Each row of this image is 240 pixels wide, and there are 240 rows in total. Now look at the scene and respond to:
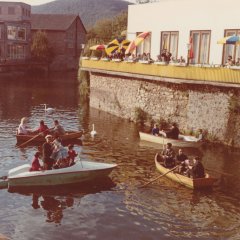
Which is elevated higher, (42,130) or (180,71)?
(180,71)

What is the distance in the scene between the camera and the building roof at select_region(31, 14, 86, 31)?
309 feet

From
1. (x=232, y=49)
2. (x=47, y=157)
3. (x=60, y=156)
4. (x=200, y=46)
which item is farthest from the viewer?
(x=200, y=46)

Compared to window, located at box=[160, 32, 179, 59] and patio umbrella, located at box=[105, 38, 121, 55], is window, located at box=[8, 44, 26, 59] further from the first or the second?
window, located at box=[160, 32, 179, 59]

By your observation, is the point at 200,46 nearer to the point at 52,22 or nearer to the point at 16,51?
the point at 16,51

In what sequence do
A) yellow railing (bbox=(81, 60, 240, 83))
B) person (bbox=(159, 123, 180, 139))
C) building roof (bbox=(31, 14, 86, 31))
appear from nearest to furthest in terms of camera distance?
yellow railing (bbox=(81, 60, 240, 83))
person (bbox=(159, 123, 180, 139))
building roof (bbox=(31, 14, 86, 31))

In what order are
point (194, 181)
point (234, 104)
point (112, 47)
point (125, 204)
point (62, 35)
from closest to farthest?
point (125, 204)
point (194, 181)
point (234, 104)
point (112, 47)
point (62, 35)

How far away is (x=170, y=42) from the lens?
122 ft

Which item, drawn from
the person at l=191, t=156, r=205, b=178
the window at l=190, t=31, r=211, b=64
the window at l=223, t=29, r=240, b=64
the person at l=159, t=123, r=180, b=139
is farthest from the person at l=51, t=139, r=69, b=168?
the window at l=190, t=31, r=211, b=64

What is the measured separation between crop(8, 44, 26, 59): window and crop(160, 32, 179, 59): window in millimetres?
50696

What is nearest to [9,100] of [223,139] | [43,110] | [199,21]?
[43,110]

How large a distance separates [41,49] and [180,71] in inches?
2337

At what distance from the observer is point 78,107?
4484 cm

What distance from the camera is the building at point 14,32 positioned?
79.8m

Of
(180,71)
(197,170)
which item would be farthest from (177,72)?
(197,170)
